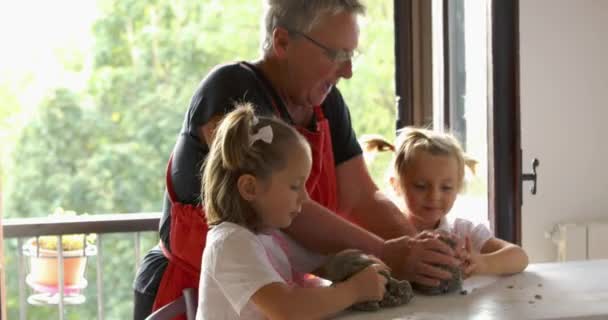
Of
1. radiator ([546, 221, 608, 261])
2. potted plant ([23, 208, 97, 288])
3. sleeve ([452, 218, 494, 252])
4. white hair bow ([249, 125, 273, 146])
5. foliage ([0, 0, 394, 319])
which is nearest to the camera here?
white hair bow ([249, 125, 273, 146])

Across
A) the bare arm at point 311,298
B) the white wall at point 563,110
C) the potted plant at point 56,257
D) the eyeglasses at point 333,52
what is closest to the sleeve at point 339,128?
the eyeglasses at point 333,52

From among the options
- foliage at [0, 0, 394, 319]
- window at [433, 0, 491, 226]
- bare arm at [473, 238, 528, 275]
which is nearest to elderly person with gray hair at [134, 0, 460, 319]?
bare arm at [473, 238, 528, 275]

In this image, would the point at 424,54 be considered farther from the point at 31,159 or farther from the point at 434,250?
the point at 31,159

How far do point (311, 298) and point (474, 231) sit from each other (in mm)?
573

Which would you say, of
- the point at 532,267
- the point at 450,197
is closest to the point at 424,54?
the point at 450,197

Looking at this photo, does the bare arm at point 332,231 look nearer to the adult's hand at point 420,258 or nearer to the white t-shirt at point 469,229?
the adult's hand at point 420,258

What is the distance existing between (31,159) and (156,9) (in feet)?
5.45

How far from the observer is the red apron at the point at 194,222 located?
1568 mm

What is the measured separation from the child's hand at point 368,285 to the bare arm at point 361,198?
17.3 inches

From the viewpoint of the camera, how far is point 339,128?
1.76m

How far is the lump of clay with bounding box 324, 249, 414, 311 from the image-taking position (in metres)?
1.30

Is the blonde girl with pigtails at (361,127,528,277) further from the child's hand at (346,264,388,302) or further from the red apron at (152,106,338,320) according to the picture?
the child's hand at (346,264,388,302)

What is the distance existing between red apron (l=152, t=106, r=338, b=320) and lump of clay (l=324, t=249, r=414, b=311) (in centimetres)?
31

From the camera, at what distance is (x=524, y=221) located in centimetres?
301
